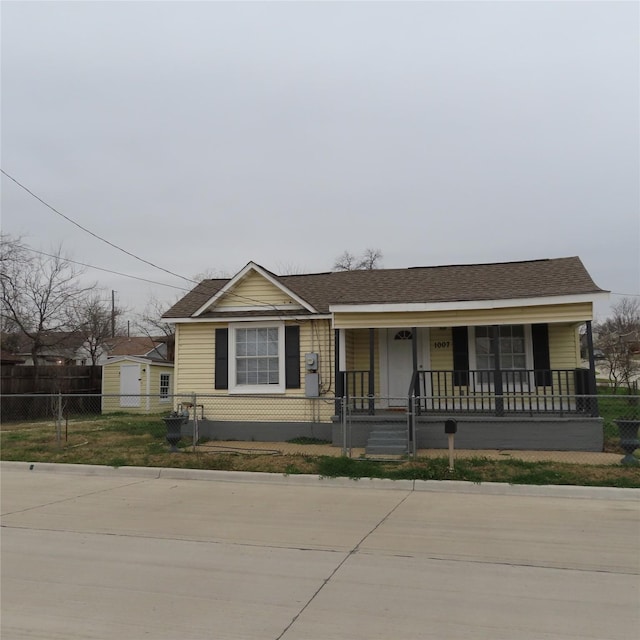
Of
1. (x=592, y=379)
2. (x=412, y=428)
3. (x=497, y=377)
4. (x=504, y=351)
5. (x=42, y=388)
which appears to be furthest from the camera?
(x=42, y=388)

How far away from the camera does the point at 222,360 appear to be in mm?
14281

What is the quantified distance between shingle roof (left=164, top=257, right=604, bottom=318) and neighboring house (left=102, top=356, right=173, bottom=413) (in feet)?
25.6

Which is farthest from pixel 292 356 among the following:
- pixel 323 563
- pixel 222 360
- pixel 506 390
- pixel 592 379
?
pixel 323 563

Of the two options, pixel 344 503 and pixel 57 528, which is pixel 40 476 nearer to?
pixel 57 528

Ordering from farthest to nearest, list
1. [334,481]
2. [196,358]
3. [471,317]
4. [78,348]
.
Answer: [78,348] < [196,358] < [471,317] < [334,481]

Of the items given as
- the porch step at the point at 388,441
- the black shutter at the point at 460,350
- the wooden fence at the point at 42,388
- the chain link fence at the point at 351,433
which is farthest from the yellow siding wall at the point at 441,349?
the wooden fence at the point at 42,388

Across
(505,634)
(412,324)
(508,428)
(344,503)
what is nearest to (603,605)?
(505,634)

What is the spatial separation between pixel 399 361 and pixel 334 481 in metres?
5.59

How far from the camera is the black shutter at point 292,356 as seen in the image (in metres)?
13.9

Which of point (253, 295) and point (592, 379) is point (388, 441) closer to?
point (592, 379)

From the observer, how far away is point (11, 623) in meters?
3.97

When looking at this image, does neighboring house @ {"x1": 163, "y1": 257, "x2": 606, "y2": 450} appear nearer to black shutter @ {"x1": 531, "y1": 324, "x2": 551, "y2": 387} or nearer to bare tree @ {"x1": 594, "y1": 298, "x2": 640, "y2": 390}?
black shutter @ {"x1": 531, "y1": 324, "x2": 551, "y2": 387}

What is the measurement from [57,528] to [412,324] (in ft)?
27.5

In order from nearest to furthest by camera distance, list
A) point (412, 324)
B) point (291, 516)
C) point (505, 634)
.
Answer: point (505, 634), point (291, 516), point (412, 324)
